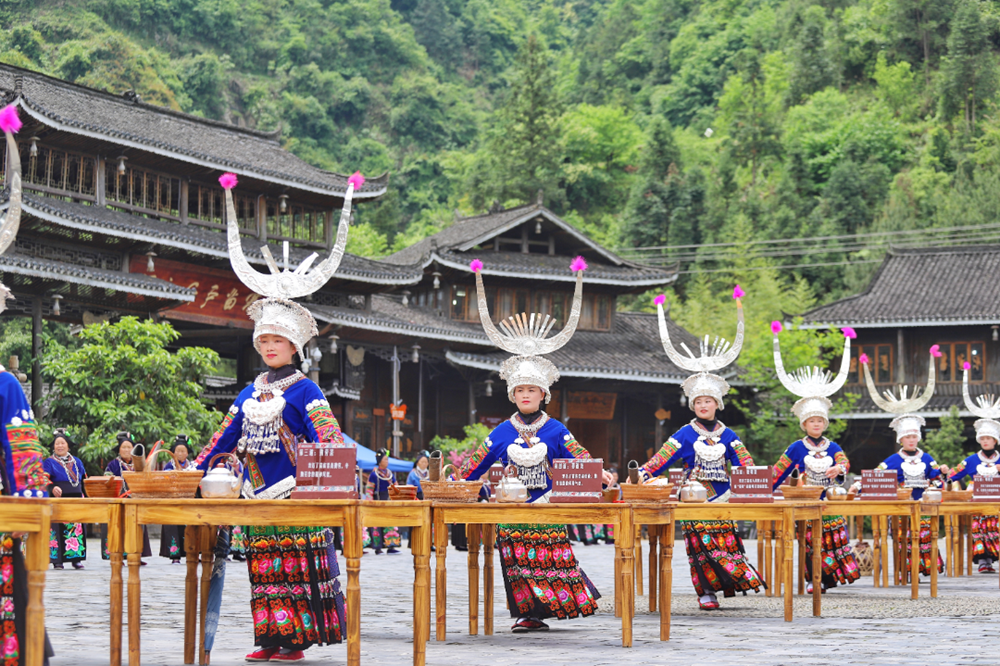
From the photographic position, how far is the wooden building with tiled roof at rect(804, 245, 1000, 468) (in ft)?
113

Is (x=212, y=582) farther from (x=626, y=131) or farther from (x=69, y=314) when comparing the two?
(x=626, y=131)

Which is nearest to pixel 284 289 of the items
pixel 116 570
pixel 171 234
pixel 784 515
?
pixel 116 570

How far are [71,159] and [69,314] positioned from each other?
3135 millimetres

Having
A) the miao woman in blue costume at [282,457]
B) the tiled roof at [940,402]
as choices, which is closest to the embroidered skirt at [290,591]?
the miao woman in blue costume at [282,457]

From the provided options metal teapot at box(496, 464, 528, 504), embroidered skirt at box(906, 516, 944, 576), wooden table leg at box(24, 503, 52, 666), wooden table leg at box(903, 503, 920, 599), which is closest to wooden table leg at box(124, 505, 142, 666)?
wooden table leg at box(24, 503, 52, 666)

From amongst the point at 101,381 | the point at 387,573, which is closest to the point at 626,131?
the point at 101,381

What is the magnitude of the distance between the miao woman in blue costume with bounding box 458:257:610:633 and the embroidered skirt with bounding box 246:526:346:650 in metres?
1.62

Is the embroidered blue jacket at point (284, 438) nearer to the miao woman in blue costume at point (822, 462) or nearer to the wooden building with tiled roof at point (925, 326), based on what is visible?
the miao woman in blue costume at point (822, 462)

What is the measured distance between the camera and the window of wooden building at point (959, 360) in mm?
35062

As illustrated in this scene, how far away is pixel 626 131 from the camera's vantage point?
58250 mm

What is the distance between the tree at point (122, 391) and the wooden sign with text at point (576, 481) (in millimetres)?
13486

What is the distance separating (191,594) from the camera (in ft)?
22.2

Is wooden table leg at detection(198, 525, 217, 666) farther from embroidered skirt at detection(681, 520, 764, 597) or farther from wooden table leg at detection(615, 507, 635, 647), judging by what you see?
embroidered skirt at detection(681, 520, 764, 597)

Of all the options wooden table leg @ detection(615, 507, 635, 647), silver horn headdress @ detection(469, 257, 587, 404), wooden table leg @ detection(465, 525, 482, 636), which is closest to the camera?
wooden table leg @ detection(615, 507, 635, 647)
